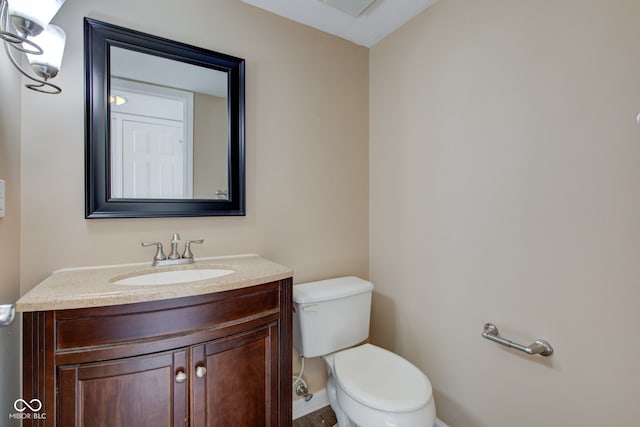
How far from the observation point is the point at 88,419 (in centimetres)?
90

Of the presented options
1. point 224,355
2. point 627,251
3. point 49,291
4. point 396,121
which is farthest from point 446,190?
point 49,291

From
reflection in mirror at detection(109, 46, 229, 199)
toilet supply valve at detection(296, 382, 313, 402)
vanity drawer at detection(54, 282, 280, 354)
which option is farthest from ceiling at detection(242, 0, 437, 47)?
toilet supply valve at detection(296, 382, 313, 402)

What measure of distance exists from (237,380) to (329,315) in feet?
1.93

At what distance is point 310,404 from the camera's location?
1.77m

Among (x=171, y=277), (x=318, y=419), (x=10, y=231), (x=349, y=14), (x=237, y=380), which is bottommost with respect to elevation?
(x=318, y=419)

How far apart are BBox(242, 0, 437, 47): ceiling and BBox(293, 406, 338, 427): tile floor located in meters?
2.33

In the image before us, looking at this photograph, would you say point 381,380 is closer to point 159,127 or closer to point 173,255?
point 173,255

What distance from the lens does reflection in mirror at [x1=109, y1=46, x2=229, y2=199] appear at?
1.31 meters

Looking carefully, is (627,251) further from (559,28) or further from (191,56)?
(191,56)

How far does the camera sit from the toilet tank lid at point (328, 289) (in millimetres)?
1515

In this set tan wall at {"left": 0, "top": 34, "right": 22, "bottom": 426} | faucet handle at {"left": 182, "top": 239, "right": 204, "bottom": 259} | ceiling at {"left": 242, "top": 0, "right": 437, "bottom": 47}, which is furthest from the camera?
ceiling at {"left": 242, "top": 0, "right": 437, "bottom": 47}

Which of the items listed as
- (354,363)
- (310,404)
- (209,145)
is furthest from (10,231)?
(310,404)

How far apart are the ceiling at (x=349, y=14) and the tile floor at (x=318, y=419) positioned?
2.33m

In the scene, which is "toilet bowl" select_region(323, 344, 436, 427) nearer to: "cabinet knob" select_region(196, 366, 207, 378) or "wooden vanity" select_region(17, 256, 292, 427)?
"wooden vanity" select_region(17, 256, 292, 427)
